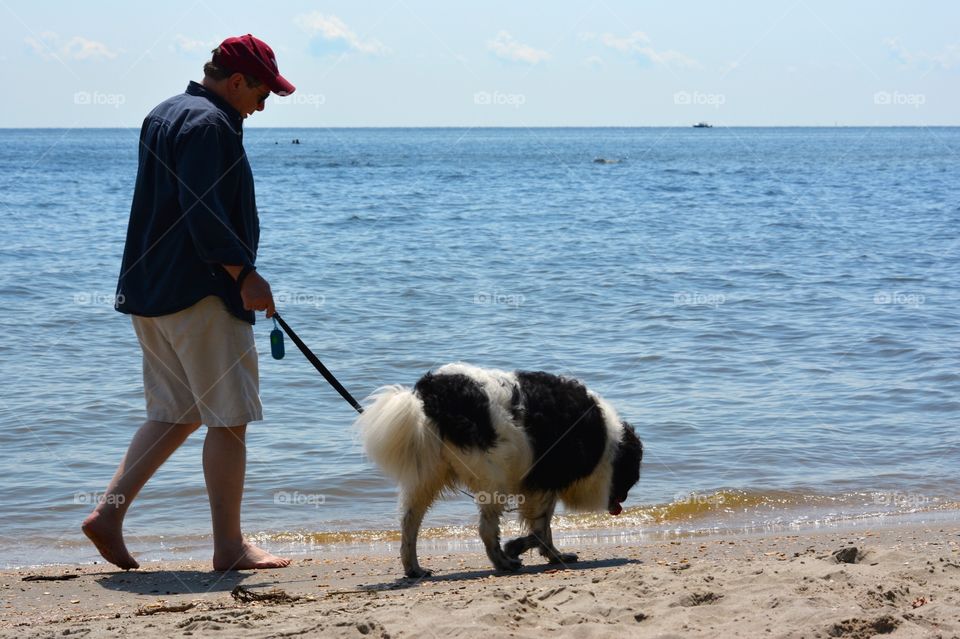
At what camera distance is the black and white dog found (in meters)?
4.67

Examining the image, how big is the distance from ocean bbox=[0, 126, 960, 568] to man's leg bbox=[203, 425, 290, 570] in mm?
703

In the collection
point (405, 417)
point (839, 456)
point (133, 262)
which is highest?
point (133, 262)

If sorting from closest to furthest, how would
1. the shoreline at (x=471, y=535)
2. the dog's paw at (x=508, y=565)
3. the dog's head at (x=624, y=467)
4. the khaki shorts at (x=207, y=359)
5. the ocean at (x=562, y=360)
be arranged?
the khaki shorts at (x=207, y=359), the dog's paw at (x=508, y=565), the dog's head at (x=624, y=467), the shoreline at (x=471, y=535), the ocean at (x=562, y=360)

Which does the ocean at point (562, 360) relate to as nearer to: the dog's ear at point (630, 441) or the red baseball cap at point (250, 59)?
the dog's ear at point (630, 441)

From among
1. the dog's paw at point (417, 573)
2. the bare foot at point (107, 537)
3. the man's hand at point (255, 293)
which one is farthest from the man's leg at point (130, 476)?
the dog's paw at point (417, 573)

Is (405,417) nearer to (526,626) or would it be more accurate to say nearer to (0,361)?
(526,626)

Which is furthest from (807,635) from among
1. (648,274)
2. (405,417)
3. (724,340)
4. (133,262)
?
(648,274)

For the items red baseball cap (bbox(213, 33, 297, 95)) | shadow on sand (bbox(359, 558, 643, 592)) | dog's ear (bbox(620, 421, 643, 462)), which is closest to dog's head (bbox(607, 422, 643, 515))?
Answer: dog's ear (bbox(620, 421, 643, 462))

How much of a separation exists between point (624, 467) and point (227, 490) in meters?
2.06

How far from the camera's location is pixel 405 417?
4.61 metres

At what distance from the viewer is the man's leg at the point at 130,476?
473 centimetres

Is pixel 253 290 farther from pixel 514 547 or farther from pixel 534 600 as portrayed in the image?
pixel 514 547

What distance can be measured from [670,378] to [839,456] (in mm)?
2072

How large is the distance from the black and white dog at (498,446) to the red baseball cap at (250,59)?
59.9 inches
